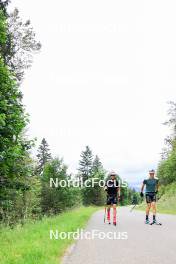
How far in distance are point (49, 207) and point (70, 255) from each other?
33.2 meters

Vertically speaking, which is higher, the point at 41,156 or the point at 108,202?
the point at 41,156

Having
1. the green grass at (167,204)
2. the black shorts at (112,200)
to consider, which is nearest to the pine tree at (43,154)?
the green grass at (167,204)

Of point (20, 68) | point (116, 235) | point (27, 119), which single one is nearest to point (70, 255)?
point (116, 235)

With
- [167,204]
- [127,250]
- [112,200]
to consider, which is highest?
[167,204]

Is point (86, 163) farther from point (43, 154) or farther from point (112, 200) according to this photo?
point (112, 200)

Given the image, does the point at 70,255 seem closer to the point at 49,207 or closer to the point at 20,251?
the point at 20,251

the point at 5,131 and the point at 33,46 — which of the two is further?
the point at 33,46

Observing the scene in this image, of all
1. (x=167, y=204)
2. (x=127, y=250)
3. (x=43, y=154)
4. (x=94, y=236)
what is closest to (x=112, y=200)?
(x=94, y=236)

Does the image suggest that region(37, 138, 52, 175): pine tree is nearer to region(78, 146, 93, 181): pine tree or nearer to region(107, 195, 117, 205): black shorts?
region(78, 146, 93, 181): pine tree

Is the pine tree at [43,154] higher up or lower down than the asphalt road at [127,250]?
higher up

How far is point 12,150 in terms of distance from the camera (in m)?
13.9

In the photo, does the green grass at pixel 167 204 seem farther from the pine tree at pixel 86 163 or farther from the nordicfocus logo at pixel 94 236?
the pine tree at pixel 86 163

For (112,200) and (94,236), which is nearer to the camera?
(94,236)

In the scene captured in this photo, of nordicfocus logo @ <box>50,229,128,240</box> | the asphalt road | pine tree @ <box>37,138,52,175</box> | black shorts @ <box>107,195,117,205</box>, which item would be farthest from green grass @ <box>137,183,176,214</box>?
pine tree @ <box>37,138,52,175</box>
